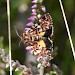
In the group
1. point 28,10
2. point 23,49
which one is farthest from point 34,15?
point 23,49

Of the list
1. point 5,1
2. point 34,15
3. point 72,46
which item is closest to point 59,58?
point 72,46

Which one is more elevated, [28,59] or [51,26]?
[51,26]

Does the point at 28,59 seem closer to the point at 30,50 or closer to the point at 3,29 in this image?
the point at 30,50
